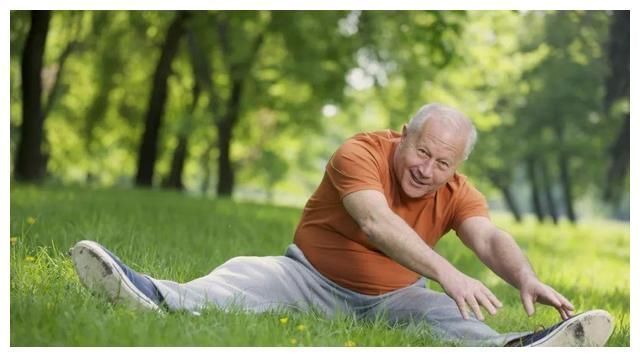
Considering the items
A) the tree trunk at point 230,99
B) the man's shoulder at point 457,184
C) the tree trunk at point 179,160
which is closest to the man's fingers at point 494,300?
the man's shoulder at point 457,184

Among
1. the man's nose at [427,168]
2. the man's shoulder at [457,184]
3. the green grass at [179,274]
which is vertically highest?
the man's nose at [427,168]

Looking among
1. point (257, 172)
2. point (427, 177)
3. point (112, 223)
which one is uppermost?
point (427, 177)

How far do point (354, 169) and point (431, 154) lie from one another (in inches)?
14.2

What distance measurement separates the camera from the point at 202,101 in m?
22.6

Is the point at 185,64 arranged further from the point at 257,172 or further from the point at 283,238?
the point at 283,238

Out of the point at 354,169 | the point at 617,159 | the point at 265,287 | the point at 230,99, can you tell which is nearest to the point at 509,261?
the point at 354,169

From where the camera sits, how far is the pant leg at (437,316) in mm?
4395

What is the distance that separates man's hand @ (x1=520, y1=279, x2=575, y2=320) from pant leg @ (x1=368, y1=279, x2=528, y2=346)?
15cm

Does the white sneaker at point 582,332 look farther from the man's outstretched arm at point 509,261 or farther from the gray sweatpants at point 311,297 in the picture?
the gray sweatpants at point 311,297

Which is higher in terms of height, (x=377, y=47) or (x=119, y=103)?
(x=377, y=47)

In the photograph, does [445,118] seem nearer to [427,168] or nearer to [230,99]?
[427,168]

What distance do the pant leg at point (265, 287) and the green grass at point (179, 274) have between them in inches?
5.4

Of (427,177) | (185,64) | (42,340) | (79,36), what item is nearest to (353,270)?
(427,177)
